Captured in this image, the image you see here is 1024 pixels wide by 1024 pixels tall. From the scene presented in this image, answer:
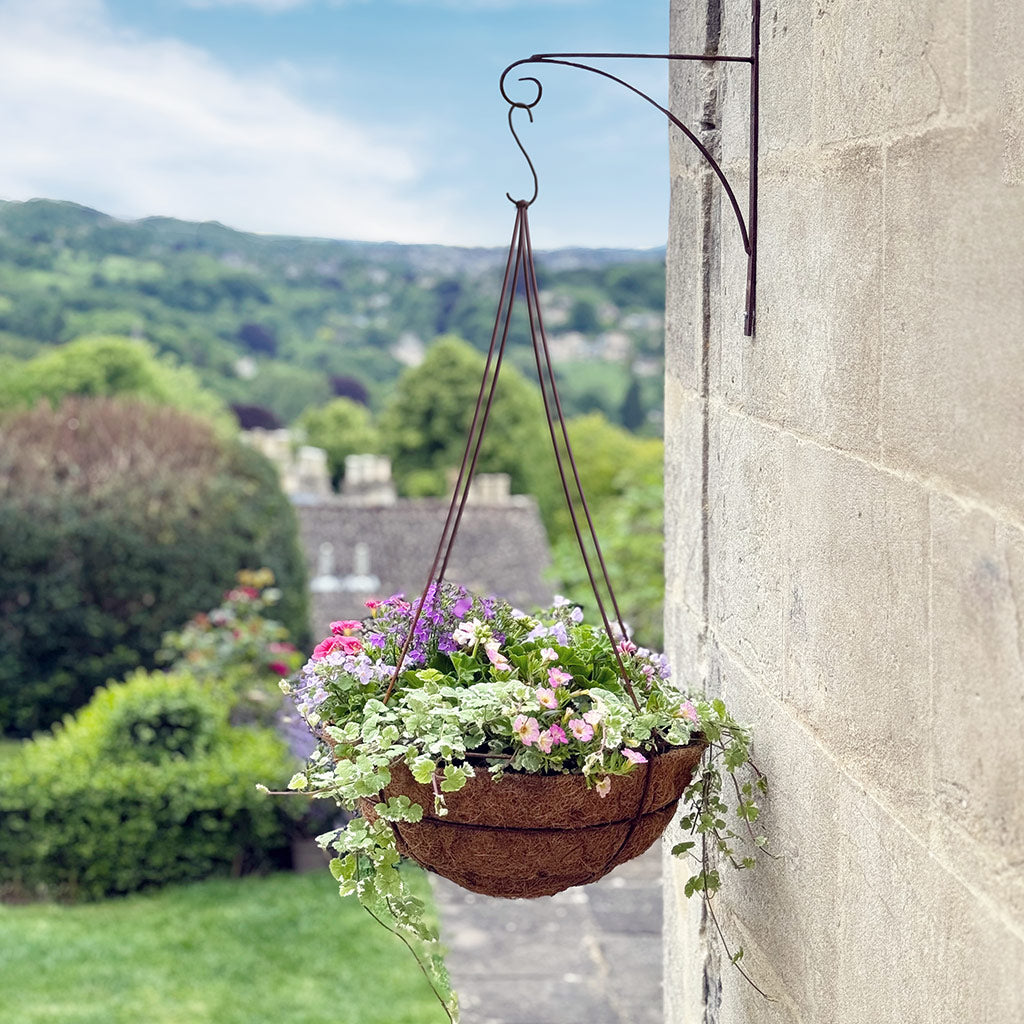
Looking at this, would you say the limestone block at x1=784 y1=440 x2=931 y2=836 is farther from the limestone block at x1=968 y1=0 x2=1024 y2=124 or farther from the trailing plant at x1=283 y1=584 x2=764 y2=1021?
the limestone block at x1=968 y1=0 x2=1024 y2=124

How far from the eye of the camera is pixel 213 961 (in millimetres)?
5188

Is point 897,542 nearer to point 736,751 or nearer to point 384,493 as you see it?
point 736,751

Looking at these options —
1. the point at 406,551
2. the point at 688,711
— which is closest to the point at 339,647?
the point at 688,711

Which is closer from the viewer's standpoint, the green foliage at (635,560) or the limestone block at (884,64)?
the limestone block at (884,64)

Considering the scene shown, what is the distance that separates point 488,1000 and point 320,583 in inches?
325

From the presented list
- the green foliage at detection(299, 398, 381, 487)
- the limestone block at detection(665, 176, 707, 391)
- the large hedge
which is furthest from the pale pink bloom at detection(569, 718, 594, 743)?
the green foliage at detection(299, 398, 381, 487)

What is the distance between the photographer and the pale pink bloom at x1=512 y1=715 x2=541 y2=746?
1.40m

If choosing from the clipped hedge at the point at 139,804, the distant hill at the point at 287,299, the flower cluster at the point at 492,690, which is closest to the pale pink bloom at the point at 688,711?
the flower cluster at the point at 492,690

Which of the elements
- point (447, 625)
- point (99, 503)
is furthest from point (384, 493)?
point (447, 625)

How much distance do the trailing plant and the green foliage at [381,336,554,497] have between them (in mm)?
23234

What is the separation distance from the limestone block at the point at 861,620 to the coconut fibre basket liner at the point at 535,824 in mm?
200

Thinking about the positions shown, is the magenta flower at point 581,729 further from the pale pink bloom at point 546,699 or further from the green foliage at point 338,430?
the green foliage at point 338,430

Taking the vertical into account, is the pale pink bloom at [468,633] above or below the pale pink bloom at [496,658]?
above

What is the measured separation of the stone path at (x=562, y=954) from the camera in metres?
4.35
